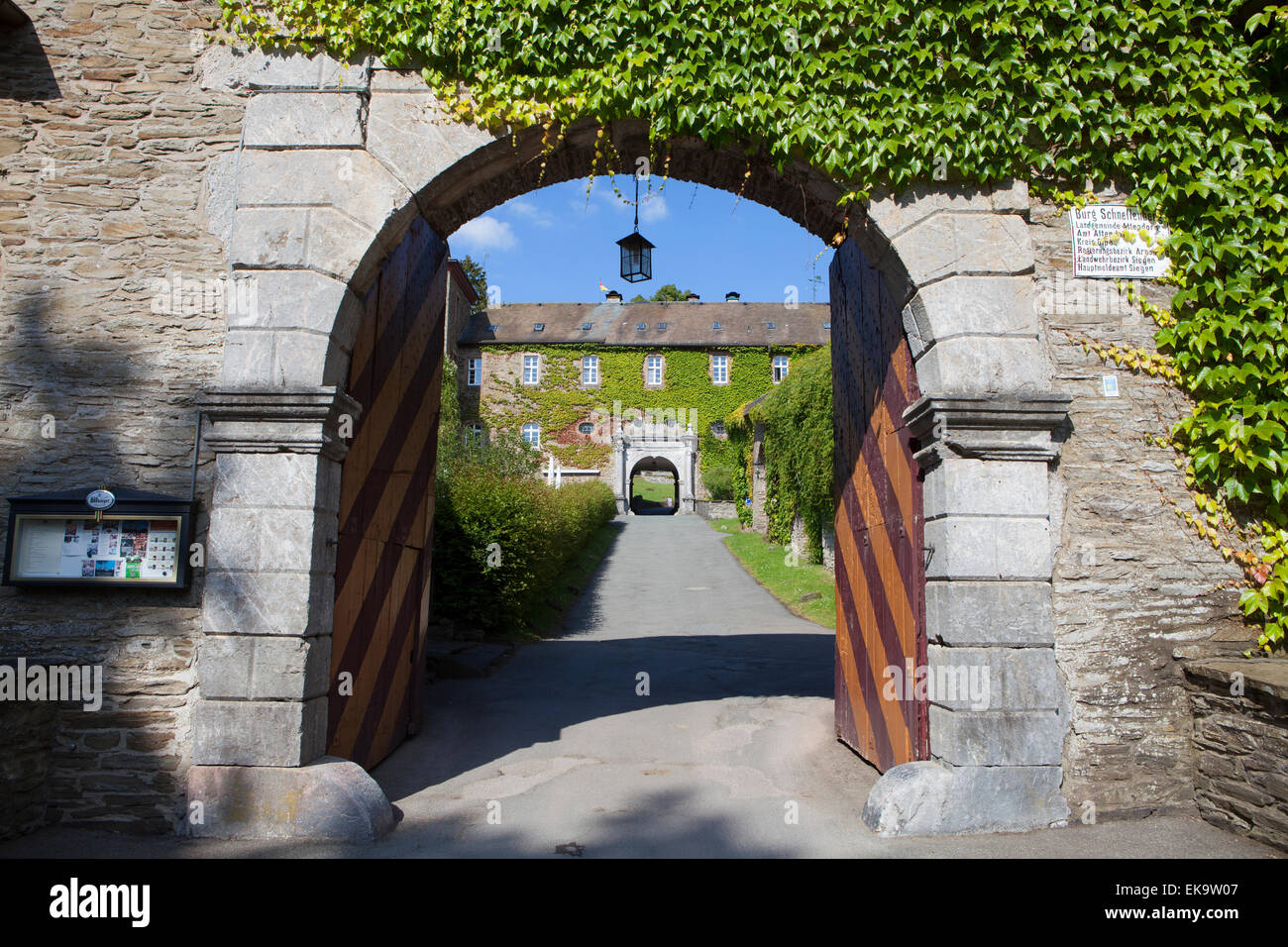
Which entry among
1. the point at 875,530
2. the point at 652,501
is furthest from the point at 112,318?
the point at 652,501

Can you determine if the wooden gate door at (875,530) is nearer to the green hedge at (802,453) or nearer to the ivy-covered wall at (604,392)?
the green hedge at (802,453)

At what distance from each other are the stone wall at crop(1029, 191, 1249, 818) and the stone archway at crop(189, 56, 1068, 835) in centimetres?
16

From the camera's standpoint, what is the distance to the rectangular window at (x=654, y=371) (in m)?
29.6

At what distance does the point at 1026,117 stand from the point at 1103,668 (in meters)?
2.75

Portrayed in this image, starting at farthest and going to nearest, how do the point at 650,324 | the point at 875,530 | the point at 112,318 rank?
the point at 650,324 < the point at 875,530 < the point at 112,318

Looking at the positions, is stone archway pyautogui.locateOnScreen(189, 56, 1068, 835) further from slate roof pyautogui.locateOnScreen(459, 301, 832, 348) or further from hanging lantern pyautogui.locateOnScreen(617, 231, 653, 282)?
slate roof pyautogui.locateOnScreen(459, 301, 832, 348)

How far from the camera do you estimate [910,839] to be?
3.42 metres

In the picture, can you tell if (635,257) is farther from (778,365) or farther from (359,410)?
(778,365)

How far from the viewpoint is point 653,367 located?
29.6 m

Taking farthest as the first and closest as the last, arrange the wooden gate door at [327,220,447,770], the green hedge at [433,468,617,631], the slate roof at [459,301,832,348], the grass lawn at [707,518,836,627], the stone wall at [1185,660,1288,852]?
the slate roof at [459,301,832,348] → the grass lawn at [707,518,836,627] → the green hedge at [433,468,617,631] → the wooden gate door at [327,220,447,770] → the stone wall at [1185,660,1288,852]

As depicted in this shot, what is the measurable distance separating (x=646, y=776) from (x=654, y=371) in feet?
84.7

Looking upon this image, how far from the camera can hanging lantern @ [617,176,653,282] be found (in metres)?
6.86

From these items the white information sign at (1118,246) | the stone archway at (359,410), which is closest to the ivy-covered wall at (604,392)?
the white information sign at (1118,246)

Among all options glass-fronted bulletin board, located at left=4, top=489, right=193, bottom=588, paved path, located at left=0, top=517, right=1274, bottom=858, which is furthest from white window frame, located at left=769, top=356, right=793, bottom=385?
glass-fronted bulletin board, located at left=4, top=489, right=193, bottom=588
